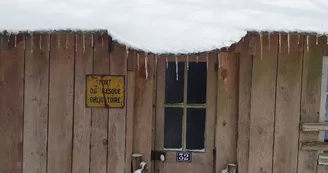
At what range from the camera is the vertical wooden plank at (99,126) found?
547cm

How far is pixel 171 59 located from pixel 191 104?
51cm

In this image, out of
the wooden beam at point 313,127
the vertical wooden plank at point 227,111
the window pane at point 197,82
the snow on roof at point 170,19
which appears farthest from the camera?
the window pane at point 197,82

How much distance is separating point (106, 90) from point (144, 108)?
43 cm

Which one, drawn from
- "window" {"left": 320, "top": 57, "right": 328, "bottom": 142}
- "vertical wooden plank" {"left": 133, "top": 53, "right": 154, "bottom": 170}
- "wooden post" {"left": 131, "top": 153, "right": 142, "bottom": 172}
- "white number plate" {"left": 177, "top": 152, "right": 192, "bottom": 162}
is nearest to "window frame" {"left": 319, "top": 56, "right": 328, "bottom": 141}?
"window" {"left": 320, "top": 57, "right": 328, "bottom": 142}

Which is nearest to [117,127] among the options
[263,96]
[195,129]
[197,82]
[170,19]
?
[195,129]

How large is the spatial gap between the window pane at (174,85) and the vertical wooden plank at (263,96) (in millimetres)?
746

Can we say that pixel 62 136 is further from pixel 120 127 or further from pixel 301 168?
pixel 301 168

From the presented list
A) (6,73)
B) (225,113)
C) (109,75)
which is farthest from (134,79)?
(6,73)

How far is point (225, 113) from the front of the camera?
5473 mm

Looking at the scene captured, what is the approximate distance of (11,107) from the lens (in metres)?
5.57

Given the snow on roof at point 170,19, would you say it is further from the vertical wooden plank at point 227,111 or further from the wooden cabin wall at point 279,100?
the vertical wooden plank at point 227,111

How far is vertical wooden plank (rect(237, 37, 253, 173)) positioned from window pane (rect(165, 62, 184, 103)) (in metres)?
0.62

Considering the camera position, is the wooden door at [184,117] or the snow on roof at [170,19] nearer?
the snow on roof at [170,19]

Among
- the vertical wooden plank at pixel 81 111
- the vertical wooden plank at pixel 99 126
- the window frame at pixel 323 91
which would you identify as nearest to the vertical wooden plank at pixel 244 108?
the window frame at pixel 323 91
